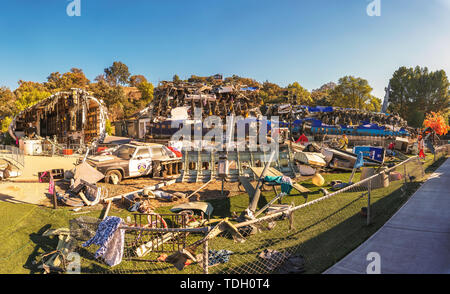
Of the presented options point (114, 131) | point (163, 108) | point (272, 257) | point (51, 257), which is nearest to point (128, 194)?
point (51, 257)

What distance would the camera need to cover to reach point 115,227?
4.59 meters

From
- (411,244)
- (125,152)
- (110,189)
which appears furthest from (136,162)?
(411,244)

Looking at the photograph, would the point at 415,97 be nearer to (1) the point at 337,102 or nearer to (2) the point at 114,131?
(1) the point at 337,102

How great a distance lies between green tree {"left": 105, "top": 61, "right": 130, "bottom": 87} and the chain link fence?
91775 mm

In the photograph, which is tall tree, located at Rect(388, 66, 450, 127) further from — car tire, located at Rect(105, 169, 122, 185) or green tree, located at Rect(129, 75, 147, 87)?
green tree, located at Rect(129, 75, 147, 87)

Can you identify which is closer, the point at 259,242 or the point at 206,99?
the point at 259,242

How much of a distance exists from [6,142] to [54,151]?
466 inches

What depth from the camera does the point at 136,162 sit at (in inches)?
480

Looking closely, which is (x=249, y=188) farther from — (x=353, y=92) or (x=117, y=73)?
(x=117, y=73)

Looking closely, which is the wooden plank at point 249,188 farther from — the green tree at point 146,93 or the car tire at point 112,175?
the green tree at point 146,93

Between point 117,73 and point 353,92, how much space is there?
7548 cm

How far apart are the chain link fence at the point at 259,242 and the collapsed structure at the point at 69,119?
19.4 metres

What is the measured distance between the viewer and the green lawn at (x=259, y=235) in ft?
16.4

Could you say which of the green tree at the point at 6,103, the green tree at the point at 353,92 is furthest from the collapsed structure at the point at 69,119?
the green tree at the point at 353,92
